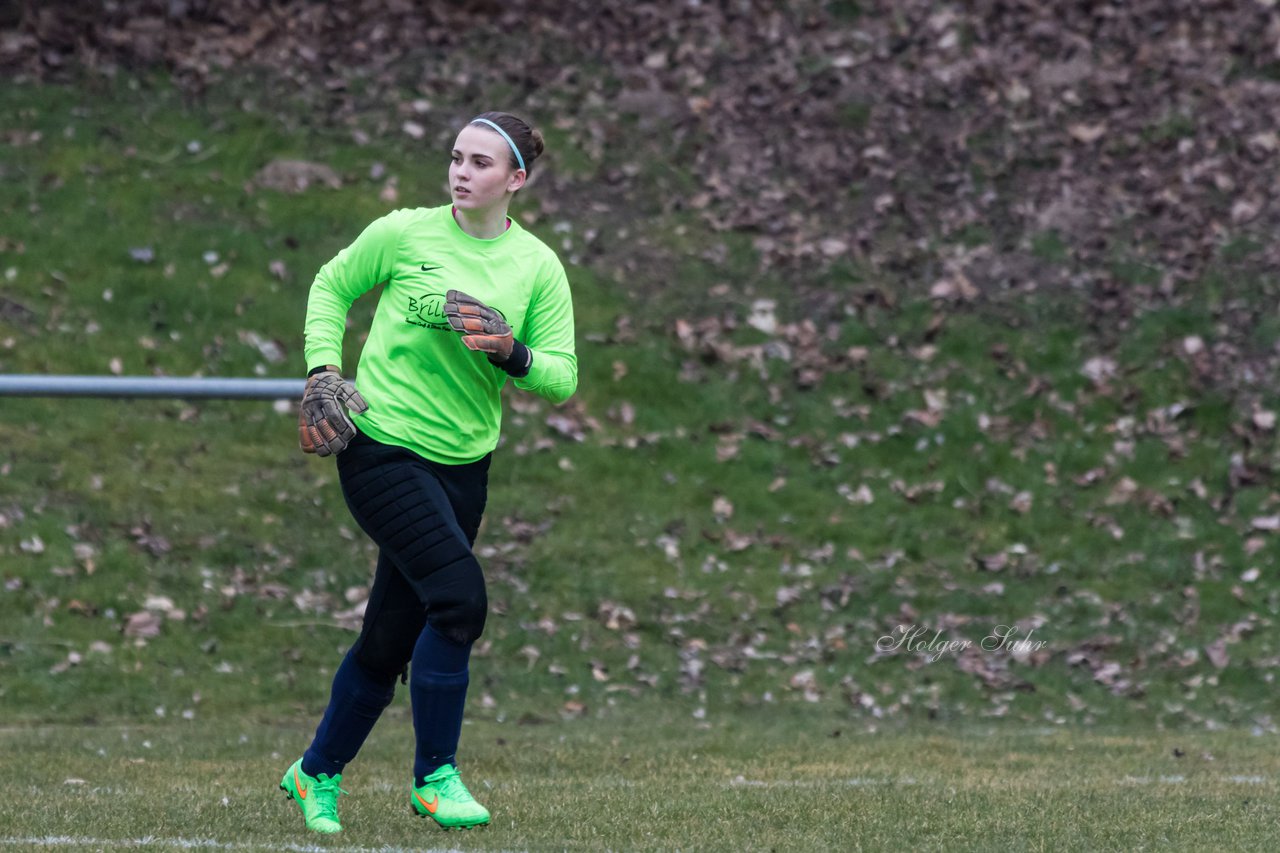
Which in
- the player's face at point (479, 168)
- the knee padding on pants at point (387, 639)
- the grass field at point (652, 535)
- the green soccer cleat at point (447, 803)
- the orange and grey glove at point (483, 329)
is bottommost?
the grass field at point (652, 535)

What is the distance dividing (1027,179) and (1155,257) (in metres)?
1.52

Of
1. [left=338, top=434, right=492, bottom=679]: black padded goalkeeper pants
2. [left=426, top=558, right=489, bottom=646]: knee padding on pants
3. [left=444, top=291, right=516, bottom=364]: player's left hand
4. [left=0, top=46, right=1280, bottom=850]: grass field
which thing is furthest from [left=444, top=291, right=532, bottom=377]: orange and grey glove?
[left=0, top=46, right=1280, bottom=850]: grass field

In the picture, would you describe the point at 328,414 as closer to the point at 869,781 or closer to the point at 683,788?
the point at 683,788

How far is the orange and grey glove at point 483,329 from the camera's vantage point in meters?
5.11

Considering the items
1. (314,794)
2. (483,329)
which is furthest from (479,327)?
(314,794)

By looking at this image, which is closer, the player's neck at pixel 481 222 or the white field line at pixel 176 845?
the white field line at pixel 176 845

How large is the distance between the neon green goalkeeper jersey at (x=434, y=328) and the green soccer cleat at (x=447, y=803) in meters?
1.05

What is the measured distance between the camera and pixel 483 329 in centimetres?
513

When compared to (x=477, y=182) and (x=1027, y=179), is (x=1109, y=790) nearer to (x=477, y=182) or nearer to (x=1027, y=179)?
(x=477, y=182)

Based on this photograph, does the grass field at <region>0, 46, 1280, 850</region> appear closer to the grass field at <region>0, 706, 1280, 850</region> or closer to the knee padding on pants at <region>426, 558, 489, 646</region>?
the grass field at <region>0, 706, 1280, 850</region>

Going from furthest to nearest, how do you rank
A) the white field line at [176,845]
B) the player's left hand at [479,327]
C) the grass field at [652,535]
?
the grass field at [652,535], the player's left hand at [479,327], the white field line at [176,845]

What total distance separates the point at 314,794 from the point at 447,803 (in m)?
0.47

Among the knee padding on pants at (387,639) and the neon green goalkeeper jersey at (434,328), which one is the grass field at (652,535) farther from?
the neon green goalkeeper jersey at (434,328)

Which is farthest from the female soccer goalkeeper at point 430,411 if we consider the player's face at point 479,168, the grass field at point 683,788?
the grass field at point 683,788
